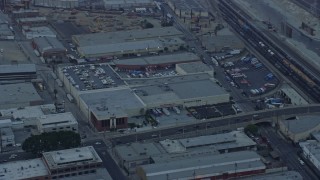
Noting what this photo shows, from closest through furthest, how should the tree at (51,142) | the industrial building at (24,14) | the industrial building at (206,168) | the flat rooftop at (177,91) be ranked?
the industrial building at (206,168) → the tree at (51,142) → the flat rooftop at (177,91) → the industrial building at (24,14)

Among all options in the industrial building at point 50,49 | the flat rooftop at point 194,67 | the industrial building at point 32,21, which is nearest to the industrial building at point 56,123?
the flat rooftop at point 194,67

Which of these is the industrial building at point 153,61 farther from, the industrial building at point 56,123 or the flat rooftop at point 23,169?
the flat rooftop at point 23,169

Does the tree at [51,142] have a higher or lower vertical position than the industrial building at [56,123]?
higher

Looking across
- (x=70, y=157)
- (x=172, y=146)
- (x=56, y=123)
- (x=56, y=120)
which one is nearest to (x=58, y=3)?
(x=56, y=120)

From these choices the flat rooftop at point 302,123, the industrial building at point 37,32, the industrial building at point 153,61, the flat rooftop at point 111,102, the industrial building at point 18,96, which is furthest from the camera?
the industrial building at point 37,32

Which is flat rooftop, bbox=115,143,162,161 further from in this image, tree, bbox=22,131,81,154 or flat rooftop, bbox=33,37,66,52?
flat rooftop, bbox=33,37,66,52

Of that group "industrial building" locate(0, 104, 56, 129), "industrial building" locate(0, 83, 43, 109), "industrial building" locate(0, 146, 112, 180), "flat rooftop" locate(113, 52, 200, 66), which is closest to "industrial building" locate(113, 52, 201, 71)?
"flat rooftop" locate(113, 52, 200, 66)

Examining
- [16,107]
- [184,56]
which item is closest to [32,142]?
[16,107]
